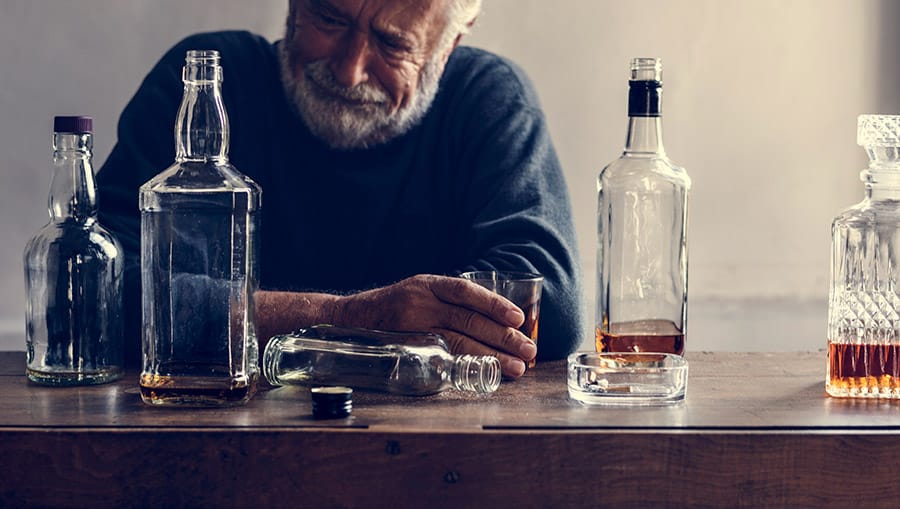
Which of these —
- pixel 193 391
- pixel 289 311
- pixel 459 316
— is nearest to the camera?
pixel 193 391

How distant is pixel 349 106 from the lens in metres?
1.96

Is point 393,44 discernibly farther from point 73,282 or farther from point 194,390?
point 194,390

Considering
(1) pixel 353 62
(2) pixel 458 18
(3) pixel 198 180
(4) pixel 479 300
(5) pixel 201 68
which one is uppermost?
(2) pixel 458 18

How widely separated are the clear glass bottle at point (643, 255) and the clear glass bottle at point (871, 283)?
17 cm

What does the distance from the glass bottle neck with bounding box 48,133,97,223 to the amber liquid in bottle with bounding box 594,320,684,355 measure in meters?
0.58

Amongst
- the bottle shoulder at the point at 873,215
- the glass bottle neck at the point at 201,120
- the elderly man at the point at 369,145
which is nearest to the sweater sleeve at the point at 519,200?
the elderly man at the point at 369,145

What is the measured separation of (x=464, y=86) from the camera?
216 cm

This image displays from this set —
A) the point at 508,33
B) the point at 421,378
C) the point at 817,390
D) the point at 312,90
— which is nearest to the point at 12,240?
the point at 312,90

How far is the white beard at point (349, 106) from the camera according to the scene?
1.93 meters

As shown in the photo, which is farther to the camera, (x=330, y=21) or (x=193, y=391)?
(x=330, y=21)

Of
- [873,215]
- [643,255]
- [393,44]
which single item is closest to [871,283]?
[873,215]

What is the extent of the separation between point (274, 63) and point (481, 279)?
41.3 inches

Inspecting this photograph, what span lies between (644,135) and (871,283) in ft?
0.93

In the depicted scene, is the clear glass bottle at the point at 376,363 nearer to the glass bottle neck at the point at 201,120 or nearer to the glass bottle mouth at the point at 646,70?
Answer: the glass bottle neck at the point at 201,120
